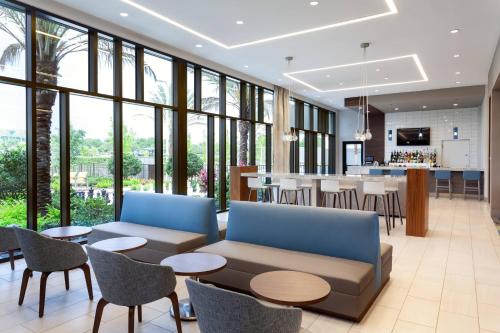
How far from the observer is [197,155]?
7801mm

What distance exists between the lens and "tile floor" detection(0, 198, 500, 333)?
282 cm

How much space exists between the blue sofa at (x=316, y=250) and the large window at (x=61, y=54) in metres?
3.51

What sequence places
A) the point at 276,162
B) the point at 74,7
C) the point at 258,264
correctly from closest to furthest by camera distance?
the point at 258,264 < the point at 74,7 < the point at 276,162

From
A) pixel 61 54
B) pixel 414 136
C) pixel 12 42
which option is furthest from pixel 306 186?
pixel 414 136

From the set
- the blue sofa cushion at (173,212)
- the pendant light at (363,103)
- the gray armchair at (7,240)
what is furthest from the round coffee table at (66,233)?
the pendant light at (363,103)

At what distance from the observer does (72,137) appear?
539 centimetres

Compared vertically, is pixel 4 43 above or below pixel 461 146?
above

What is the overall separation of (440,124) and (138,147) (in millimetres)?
10907

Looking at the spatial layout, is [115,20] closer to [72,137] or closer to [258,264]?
[72,137]

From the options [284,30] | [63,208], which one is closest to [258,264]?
[63,208]

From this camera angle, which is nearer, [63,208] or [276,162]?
[63,208]

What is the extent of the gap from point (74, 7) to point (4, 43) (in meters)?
1.12

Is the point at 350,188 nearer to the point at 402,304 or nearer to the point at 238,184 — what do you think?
the point at 238,184

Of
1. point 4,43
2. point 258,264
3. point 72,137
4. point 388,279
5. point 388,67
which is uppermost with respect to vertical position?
point 388,67
